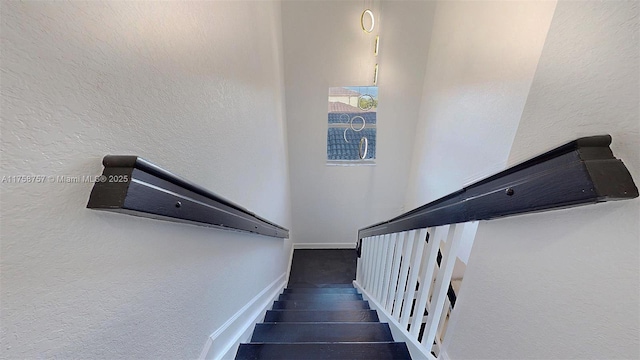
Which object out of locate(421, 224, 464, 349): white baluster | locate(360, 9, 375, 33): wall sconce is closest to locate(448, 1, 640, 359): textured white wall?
locate(421, 224, 464, 349): white baluster

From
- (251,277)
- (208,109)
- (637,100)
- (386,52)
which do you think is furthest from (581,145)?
(386,52)

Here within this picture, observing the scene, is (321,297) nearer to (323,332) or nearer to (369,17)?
(323,332)

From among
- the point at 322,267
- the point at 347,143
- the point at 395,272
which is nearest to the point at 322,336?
the point at 395,272

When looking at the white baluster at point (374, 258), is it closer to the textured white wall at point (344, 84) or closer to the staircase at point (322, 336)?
the staircase at point (322, 336)

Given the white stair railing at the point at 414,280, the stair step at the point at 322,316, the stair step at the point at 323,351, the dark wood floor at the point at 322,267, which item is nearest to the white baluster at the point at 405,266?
the white stair railing at the point at 414,280

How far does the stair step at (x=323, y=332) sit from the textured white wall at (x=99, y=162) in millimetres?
552

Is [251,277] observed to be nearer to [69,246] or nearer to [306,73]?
[69,246]

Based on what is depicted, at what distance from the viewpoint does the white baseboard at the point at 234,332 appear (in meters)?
1.01

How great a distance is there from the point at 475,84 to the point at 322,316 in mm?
2072

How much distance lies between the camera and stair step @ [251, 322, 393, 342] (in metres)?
1.46

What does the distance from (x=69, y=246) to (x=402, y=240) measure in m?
1.45

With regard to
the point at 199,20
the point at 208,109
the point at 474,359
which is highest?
the point at 199,20

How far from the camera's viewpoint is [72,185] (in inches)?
16.1

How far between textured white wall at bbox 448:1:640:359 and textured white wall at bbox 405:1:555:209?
3.26ft
